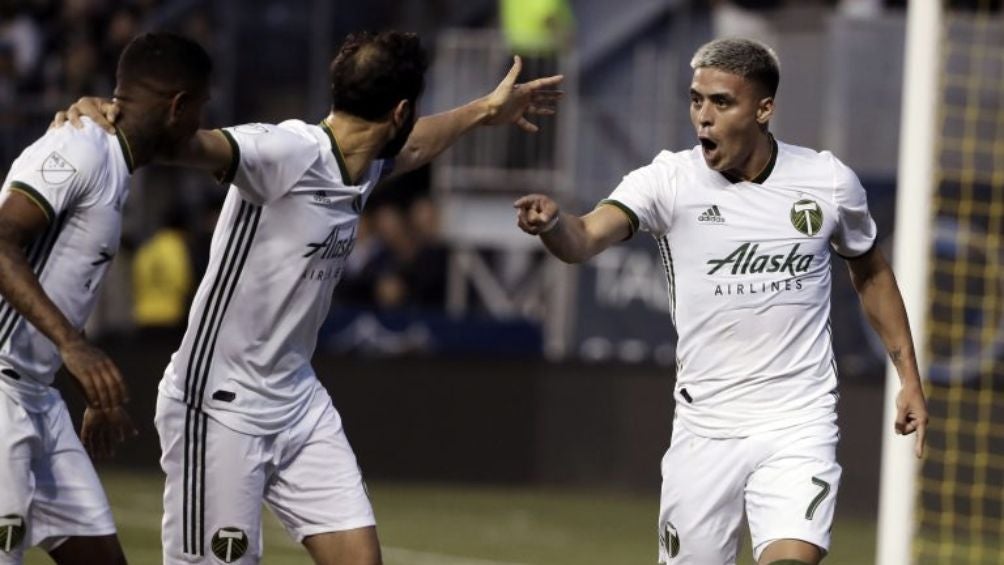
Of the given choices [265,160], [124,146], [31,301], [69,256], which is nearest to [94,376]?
[31,301]

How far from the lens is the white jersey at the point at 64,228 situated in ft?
20.6

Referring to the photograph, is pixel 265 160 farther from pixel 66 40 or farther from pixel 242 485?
pixel 66 40

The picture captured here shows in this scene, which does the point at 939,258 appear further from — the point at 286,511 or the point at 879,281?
the point at 286,511

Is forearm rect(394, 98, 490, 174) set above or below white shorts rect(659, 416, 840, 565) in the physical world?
above

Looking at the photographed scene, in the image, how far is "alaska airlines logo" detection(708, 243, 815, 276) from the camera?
22.9 feet

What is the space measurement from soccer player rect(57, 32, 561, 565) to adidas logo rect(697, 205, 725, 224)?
1094 mm

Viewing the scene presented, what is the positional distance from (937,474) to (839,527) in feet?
→ 2.61

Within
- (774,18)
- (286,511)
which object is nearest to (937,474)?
(774,18)

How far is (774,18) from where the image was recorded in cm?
1577

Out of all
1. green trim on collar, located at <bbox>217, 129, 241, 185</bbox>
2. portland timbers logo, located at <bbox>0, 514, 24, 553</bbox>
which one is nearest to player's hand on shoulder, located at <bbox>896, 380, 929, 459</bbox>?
green trim on collar, located at <bbox>217, 129, 241, 185</bbox>

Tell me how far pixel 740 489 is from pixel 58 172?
8.47 feet

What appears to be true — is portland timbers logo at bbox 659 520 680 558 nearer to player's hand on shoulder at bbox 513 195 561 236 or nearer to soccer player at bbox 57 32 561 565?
soccer player at bbox 57 32 561 565

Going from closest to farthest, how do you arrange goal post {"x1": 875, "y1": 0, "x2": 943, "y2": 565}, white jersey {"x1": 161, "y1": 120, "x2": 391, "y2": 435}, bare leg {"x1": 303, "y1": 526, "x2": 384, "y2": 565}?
1. white jersey {"x1": 161, "y1": 120, "x2": 391, "y2": 435}
2. bare leg {"x1": 303, "y1": 526, "x2": 384, "y2": 565}
3. goal post {"x1": 875, "y1": 0, "x2": 943, "y2": 565}

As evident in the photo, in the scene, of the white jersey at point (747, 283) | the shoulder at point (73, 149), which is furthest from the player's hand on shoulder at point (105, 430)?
the white jersey at point (747, 283)
